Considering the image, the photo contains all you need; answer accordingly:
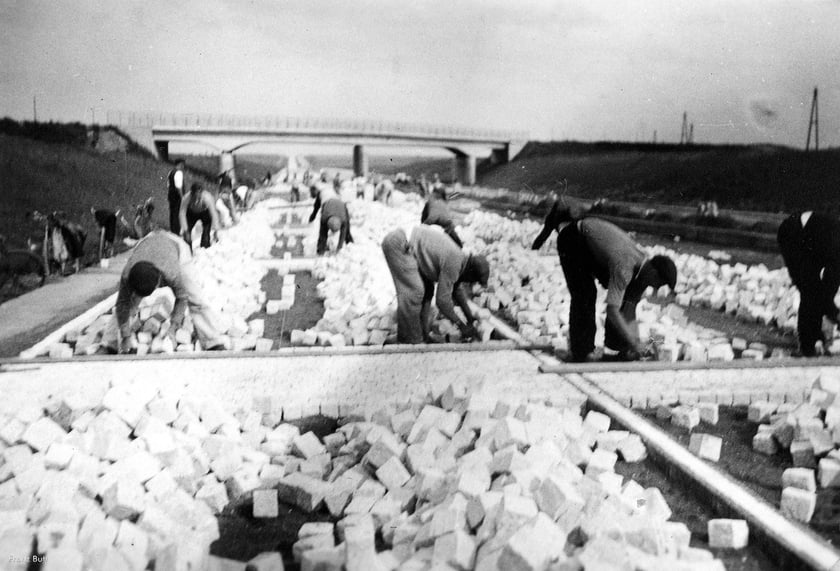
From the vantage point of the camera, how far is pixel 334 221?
831cm

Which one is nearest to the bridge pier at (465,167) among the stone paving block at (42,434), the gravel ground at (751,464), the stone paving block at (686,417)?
A: the gravel ground at (751,464)

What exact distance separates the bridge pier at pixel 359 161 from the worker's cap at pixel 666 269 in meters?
2.38

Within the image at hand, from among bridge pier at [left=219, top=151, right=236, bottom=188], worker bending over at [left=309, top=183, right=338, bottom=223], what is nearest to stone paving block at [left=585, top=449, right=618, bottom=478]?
bridge pier at [left=219, top=151, right=236, bottom=188]

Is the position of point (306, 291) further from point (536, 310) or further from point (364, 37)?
point (364, 37)

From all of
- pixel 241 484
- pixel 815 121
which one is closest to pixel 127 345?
pixel 241 484

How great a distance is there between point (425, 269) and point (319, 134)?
1.35m

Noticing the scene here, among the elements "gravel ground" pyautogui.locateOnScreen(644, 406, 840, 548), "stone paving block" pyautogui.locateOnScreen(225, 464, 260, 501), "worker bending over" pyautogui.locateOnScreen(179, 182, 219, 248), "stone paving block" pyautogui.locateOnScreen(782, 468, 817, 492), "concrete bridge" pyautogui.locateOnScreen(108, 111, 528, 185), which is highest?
"concrete bridge" pyautogui.locateOnScreen(108, 111, 528, 185)

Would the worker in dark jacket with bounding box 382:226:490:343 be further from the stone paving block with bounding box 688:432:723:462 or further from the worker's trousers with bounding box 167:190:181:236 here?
the stone paving block with bounding box 688:432:723:462

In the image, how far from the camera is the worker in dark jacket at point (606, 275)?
4910mm

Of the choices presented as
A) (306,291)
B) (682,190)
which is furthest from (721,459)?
(682,190)

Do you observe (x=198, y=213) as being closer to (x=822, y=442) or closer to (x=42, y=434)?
(x=42, y=434)

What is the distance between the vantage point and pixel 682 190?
975 cm

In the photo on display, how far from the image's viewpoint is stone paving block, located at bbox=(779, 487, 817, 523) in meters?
2.96

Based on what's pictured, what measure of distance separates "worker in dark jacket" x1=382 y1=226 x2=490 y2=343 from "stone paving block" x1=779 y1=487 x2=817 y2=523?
2708 mm
